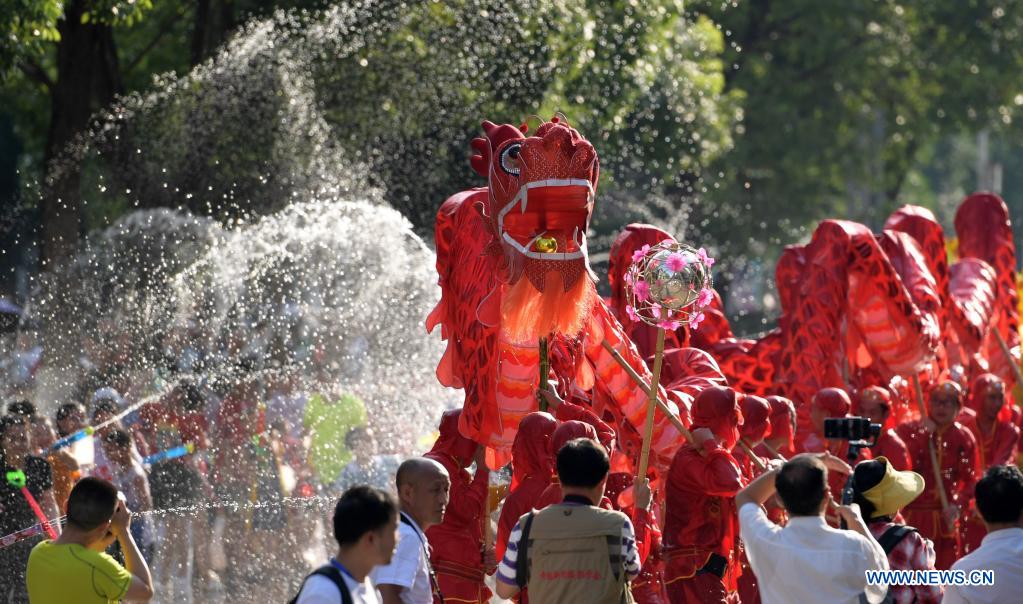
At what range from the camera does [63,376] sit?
11.8 m

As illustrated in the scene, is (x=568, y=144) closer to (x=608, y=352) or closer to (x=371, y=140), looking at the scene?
(x=608, y=352)

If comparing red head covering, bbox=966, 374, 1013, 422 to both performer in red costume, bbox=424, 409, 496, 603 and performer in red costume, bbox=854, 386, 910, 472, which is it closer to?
performer in red costume, bbox=854, 386, 910, 472

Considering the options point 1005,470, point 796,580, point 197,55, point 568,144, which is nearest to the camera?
point 796,580

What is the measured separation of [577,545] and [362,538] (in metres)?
1.00

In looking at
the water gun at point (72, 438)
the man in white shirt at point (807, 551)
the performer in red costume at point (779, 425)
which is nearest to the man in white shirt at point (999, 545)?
the man in white shirt at point (807, 551)

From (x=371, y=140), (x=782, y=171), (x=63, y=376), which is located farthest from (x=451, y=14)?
(x=782, y=171)

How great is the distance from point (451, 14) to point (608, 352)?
744 centimetres

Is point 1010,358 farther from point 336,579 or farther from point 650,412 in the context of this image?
point 336,579

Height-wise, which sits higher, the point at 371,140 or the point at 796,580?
the point at 796,580

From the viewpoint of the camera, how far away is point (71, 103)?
1546 centimetres

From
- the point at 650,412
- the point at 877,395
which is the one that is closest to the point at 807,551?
the point at 650,412

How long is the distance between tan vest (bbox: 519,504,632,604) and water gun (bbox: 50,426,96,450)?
13.9ft

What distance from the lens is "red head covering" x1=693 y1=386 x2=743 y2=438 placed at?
7.27 meters

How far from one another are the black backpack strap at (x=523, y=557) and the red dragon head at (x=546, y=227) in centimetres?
156
